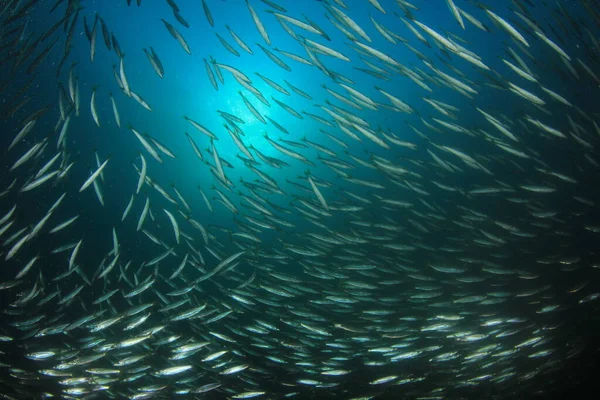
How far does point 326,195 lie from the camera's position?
1209 cm

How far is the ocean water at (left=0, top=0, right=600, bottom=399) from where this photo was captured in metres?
7.02

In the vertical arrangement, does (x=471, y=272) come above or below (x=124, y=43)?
below

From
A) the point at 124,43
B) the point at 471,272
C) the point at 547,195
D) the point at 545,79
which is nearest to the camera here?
the point at 124,43

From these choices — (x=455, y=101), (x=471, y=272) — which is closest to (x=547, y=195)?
(x=471, y=272)

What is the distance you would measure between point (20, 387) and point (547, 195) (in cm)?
1905

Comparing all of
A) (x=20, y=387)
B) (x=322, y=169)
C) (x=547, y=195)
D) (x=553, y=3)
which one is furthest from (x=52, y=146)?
(x=547, y=195)

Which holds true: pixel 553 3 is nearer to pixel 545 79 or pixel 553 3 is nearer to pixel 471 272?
pixel 545 79

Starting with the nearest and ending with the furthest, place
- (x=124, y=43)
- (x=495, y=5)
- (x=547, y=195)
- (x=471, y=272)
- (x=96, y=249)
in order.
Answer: (x=495, y=5) < (x=124, y=43) < (x=547, y=195) < (x=471, y=272) < (x=96, y=249)

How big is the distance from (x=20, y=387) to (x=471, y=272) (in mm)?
16434

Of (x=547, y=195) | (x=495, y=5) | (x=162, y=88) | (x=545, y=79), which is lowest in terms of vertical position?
(x=547, y=195)

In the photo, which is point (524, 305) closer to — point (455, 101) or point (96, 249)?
point (455, 101)

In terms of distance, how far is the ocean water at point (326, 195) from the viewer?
23.0 ft

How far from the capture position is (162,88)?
9.32 m

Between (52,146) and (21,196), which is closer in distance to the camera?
(52,146)
